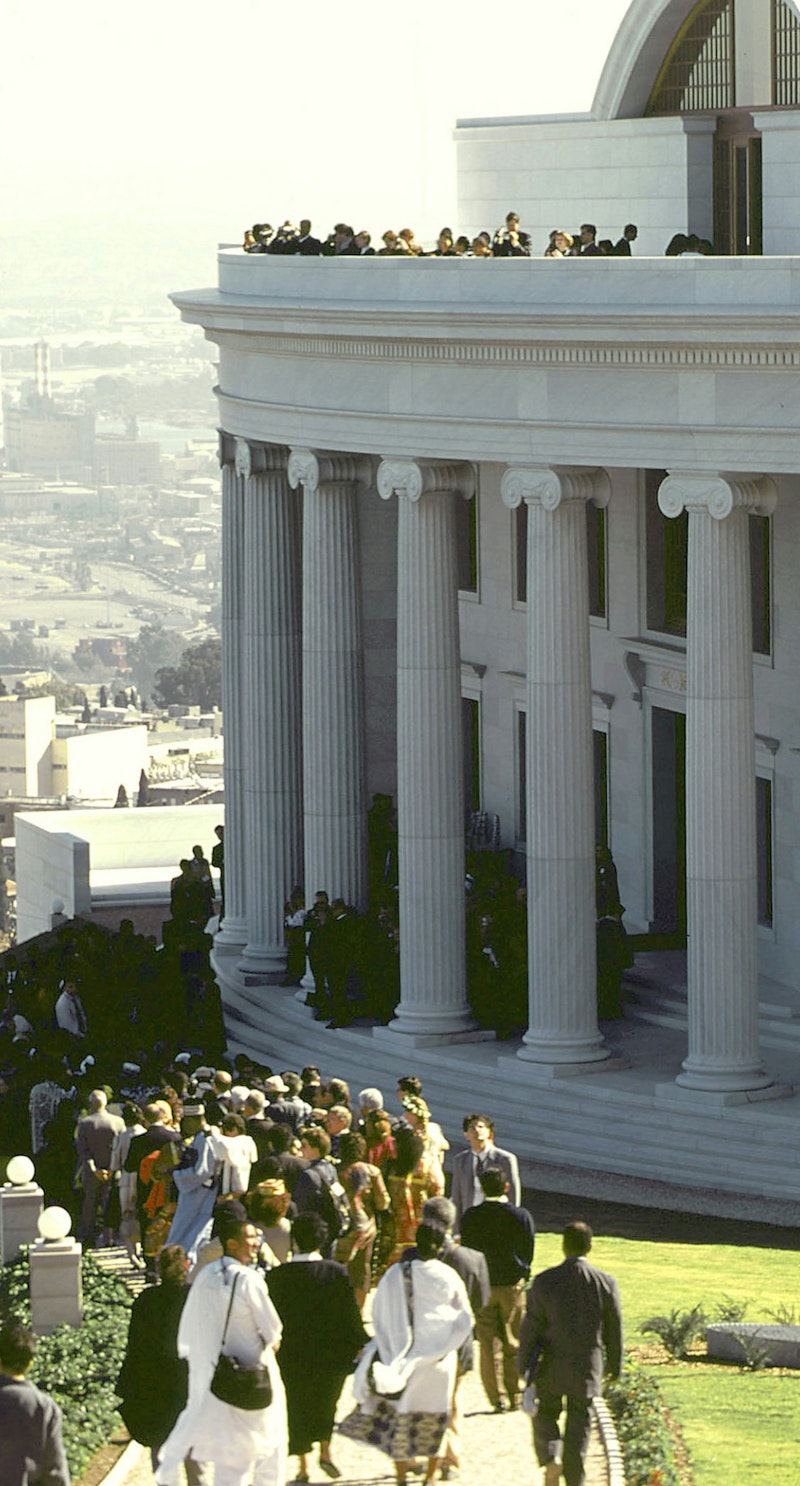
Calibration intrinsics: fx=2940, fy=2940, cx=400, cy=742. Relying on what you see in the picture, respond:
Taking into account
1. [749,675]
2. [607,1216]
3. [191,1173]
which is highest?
[749,675]

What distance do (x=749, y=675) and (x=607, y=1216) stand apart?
23.6 ft

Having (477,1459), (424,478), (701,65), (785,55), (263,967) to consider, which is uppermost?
(701,65)

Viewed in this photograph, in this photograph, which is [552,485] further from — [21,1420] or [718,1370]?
[21,1420]

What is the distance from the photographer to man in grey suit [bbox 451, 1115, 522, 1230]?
2581 centimetres

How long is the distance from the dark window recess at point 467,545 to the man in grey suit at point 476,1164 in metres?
27.7

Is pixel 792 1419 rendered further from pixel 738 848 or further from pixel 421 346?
pixel 421 346

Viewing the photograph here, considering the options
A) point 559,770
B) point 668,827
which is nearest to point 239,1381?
point 559,770

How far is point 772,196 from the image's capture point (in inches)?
1729

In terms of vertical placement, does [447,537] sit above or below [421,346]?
below

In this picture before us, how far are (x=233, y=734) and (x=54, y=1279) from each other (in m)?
26.6

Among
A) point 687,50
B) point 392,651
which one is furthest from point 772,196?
point 392,651

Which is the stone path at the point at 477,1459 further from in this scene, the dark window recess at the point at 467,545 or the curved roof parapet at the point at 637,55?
the dark window recess at the point at 467,545

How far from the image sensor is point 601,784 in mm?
50344

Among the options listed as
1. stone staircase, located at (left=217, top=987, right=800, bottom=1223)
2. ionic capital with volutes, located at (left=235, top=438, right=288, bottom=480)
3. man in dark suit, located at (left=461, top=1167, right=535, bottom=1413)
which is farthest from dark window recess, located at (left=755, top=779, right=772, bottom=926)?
man in dark suit, located at (left=461, top=1167, right=535, bottom=1413)
